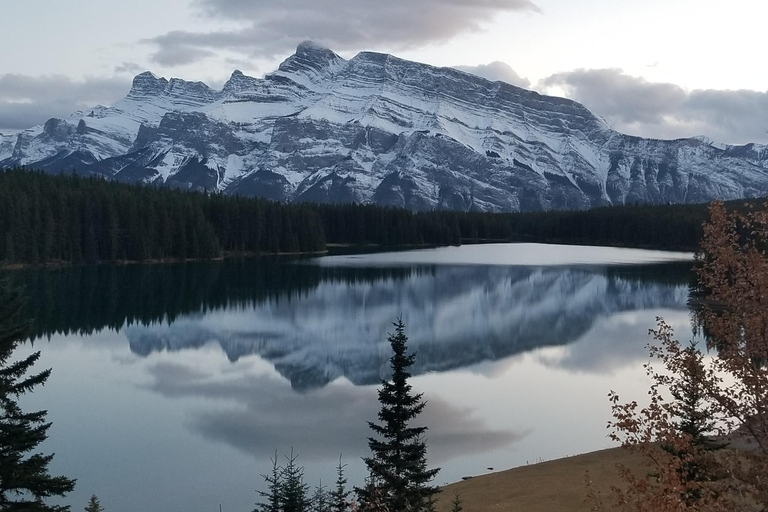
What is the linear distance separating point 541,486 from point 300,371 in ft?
82.5

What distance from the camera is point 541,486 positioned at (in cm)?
2398

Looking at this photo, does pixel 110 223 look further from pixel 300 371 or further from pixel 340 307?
pixel 300 371

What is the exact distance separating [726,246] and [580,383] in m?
35.1

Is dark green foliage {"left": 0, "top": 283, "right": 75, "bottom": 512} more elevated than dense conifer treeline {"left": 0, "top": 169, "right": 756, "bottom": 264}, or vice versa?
dense conifer treeline {"left": 0, "top": 169, "right": 756, "bottom": 264}

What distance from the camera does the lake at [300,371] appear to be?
29188 millimetres

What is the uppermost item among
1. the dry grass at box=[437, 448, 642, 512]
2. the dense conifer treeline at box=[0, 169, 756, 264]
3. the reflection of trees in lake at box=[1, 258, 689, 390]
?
the dense conifer treeline at box=[0, 169, 756, 264]

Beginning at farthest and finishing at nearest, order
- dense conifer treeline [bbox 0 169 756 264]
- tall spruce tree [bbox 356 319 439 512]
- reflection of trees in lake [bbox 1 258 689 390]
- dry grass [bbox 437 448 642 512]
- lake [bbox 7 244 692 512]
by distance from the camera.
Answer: dense conifer treeline [bbox 0 169 756 264], reflection of trees in lake [bbox 1 258 689 390], lake [bbox 7 244 692 512], dry grass [bbox 437 448 642 512], tall spruce tree [bbox 356 319 439 512]

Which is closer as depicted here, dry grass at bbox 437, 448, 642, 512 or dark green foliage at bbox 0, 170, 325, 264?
dry grass at bbox 437, 448, 642, 512

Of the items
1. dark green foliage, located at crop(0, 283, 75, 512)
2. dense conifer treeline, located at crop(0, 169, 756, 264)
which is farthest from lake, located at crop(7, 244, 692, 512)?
dense conifer treeline, located at crop(0, 169, 756, 264)

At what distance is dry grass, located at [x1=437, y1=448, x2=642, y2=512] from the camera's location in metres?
22.3

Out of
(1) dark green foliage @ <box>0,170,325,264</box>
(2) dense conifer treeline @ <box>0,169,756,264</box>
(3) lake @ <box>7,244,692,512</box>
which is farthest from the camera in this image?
(2) dense conifer treeline @ <box>0,169,756,264</box>

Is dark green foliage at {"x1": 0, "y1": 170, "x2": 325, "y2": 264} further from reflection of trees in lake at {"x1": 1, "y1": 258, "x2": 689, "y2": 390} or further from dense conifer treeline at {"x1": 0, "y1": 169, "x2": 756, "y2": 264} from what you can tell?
reflection of trees in lake at {"x1": 1, "y1": 258, "x2": 689, "y2": 390}

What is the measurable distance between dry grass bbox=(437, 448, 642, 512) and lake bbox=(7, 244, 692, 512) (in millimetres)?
2663

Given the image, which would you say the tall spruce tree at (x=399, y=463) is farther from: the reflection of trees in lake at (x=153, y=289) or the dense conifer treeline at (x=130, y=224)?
the dense conifer treeline at (x=130, y=224)
